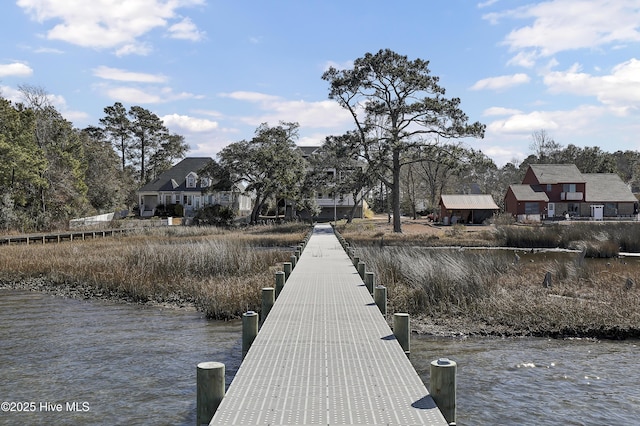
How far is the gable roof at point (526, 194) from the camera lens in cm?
6384

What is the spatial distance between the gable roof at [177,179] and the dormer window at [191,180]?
1.76 ft

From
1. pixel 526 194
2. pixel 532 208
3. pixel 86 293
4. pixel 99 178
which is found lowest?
pixel 86 293

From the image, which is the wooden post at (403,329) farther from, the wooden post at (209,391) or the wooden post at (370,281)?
the wooden post at (370,281)

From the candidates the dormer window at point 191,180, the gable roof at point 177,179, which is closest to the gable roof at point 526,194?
the gable roof at point 177,179

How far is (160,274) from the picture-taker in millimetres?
19297

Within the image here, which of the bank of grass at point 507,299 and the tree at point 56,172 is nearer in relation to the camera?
the bank of grass at point 507,299

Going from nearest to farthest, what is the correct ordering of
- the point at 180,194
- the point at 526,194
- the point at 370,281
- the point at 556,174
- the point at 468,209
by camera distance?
the point at 370,281
the point at 468,209
the point at 526,194
the point at 180,194
the point at 556,174

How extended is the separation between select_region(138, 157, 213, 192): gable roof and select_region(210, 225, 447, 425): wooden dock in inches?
2227

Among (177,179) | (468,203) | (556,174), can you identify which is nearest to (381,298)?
(468,203)

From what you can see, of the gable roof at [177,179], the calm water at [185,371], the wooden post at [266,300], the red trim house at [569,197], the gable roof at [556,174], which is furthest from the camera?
the gable roof at [556,174]

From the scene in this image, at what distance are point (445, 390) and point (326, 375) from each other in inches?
61.7

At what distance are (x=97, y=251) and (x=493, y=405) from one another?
21.9m

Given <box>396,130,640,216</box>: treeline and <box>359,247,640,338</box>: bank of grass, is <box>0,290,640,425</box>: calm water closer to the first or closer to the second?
<box>359,247,640,338</box>: bank of grass

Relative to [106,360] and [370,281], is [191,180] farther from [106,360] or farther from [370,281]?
[106,360]
